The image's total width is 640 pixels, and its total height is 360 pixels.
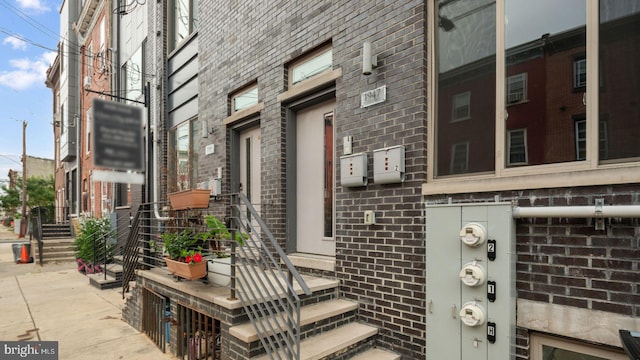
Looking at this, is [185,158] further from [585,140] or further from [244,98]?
[585,140]

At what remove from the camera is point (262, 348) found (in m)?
2.81

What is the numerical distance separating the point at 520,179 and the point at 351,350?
2.02 meters

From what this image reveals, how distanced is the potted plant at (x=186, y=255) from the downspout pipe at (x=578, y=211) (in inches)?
114

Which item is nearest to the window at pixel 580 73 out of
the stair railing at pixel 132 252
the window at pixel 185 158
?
the stair railing at pixel 132 252

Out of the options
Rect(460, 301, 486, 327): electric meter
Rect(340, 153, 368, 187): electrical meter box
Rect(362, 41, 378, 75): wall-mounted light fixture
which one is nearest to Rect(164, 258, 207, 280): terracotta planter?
Rect(340, 153, 368, 187): electrical meter box

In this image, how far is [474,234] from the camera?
253cm

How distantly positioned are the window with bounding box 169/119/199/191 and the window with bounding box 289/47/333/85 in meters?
3.07

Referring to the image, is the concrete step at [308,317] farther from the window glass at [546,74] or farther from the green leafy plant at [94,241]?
the green leafy plant at [94,241]

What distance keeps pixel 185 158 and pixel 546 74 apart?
6280mm

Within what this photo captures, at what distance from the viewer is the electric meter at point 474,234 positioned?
8.23 feet

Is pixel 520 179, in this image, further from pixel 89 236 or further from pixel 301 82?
pixel 89 236

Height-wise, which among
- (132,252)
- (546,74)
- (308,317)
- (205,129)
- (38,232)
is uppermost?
(205,129)

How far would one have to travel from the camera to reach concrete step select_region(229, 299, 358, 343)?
2695mm

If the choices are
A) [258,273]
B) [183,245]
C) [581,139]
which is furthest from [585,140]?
[183,245]
